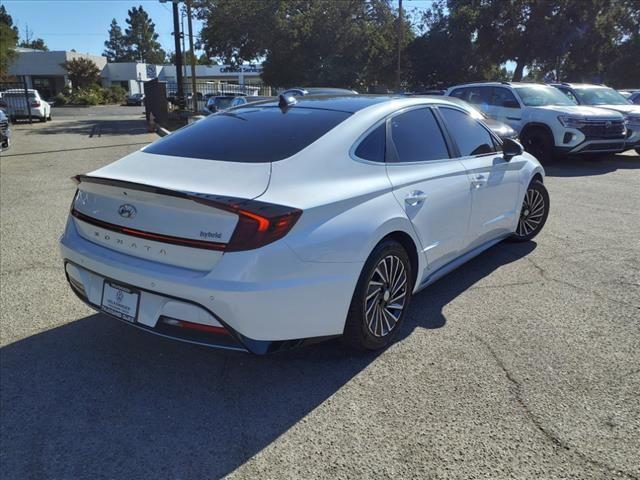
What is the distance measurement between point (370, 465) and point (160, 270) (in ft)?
4.80

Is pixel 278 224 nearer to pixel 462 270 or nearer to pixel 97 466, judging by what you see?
pixel 97 466

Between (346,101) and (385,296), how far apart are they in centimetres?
151

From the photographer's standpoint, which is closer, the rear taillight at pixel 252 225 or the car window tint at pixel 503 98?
the rear taillight at pixel 252 225

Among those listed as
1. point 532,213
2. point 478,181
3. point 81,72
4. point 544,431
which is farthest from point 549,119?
point 81,72

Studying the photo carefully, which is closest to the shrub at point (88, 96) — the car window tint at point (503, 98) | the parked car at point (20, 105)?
the parked car at point (20, 105)

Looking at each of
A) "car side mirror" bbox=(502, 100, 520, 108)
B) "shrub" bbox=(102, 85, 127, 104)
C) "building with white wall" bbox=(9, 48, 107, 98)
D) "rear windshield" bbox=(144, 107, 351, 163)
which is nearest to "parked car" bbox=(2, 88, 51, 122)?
"car side mirror" bbox=(502, 100, 520, 108)

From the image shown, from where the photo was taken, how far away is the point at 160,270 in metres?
2.84

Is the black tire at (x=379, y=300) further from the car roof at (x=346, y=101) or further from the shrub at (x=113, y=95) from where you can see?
the shrub at (x=113, y=95)

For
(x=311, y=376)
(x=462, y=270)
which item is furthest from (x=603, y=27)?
(x=311, y=376)

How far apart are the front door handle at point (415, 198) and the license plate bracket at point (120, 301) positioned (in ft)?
5.87

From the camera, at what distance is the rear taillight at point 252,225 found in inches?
105

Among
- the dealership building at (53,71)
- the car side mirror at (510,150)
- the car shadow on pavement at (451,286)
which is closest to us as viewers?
the car shadow on pavement at (451,286)

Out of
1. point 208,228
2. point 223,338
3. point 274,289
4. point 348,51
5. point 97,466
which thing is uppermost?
point 348,51

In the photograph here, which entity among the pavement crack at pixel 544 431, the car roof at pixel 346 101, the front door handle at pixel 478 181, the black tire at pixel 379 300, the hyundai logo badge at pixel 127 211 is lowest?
the pavement crack at pixel 544 431
